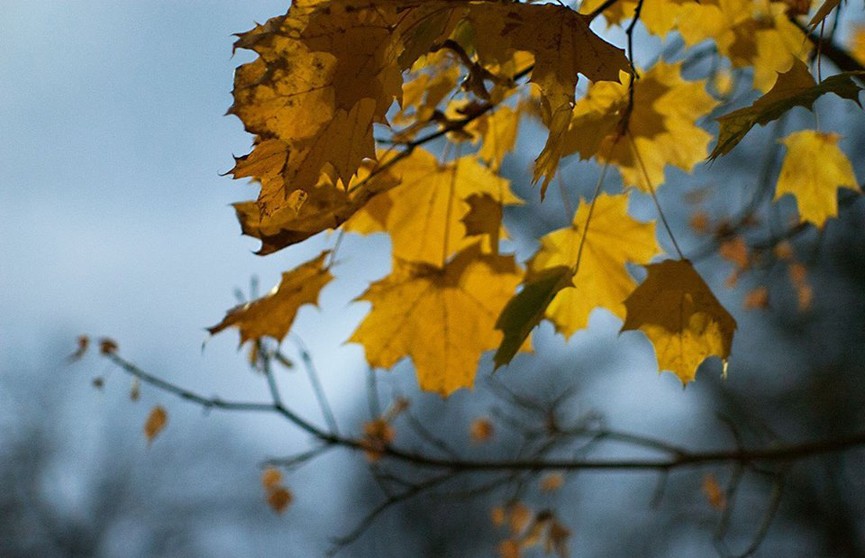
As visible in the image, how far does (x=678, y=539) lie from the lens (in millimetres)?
10141

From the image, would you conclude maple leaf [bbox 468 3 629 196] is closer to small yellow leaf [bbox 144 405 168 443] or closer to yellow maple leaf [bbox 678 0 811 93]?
yellow maple leaf [bbox 678 0 811 93]

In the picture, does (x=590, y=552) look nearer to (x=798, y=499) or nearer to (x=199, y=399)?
(x=798, y=499)

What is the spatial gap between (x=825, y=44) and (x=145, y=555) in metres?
13.9

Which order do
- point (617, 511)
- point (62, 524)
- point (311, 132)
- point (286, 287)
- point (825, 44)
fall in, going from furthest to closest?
point (62, 524) < point (617, 511) < point (825, 44) < point (286, 287) < point (311, 132)

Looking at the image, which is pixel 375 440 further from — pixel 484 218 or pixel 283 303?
pixel 484 218

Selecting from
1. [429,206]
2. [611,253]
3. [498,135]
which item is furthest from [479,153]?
[611,253]

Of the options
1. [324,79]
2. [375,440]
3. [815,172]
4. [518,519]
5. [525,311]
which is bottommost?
[518,519]

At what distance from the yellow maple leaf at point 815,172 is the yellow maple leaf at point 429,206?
714 mm

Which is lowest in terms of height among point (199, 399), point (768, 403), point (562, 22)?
point (768, 403)

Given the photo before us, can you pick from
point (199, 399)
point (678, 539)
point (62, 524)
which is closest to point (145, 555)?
point (62, 524)

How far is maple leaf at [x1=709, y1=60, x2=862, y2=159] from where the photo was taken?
34.9 inches

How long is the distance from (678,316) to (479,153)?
553 millimetres

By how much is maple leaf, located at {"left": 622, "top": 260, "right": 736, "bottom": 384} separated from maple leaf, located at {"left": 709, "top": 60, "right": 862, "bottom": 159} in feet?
1.49

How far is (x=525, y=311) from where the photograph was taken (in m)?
1.21
